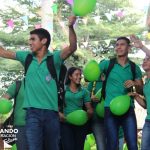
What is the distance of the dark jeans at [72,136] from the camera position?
17.0 feet

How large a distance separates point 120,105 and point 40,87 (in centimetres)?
85

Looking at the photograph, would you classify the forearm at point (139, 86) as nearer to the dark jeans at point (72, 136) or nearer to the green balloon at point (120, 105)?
the green balloon at point (120, 105)

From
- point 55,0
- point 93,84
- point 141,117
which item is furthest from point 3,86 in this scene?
point 93,84

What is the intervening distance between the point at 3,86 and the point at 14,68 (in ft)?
2.02

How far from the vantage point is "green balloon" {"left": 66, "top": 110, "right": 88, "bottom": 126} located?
16.8 ft

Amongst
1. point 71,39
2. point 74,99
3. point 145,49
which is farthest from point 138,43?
point 74,99

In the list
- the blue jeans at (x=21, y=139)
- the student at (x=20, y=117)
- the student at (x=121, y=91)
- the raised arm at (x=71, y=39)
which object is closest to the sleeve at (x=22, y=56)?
the raised arm at (x=71, y=39)

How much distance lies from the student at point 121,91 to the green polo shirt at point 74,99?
0.55 meters

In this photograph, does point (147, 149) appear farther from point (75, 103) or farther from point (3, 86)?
point (3, 86)

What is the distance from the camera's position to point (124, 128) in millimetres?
4688

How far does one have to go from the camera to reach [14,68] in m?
14.0

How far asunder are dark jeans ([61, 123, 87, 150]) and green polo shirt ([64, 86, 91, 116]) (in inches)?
6.9

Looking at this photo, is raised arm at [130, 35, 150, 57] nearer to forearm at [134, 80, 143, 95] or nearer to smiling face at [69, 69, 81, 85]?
forearm at [134, 80, 143, 95]

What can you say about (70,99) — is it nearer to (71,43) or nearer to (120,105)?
(120,105)
